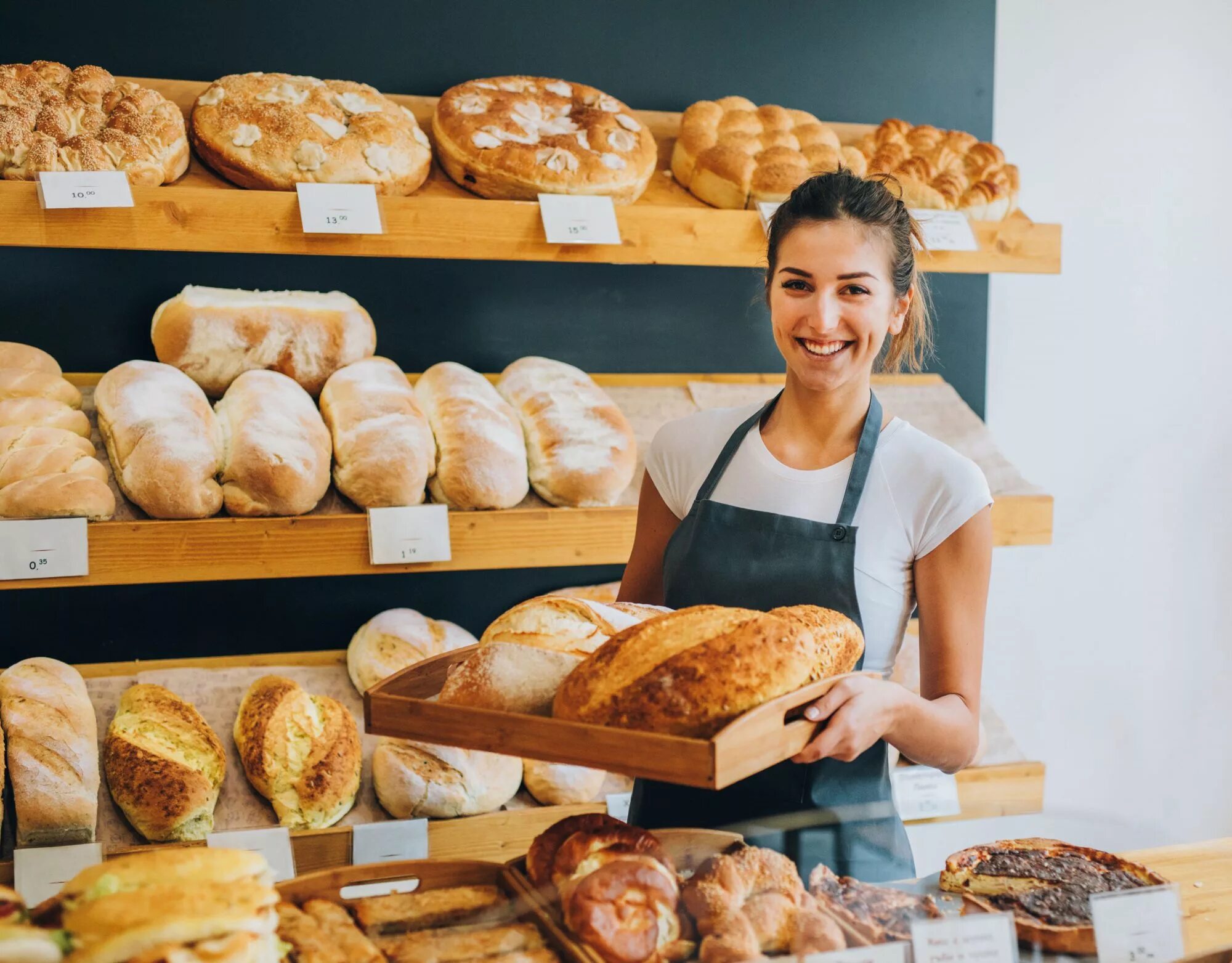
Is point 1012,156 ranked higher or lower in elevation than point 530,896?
higher

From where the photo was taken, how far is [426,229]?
1991 mm

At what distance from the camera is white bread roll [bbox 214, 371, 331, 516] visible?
1.90 metres

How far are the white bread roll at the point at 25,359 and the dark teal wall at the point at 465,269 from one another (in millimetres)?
205

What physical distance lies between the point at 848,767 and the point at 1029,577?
5.45 ft

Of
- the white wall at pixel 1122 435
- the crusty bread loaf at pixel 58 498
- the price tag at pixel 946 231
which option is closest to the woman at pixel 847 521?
the price tag at pixel 946 231

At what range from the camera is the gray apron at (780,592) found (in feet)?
4.83

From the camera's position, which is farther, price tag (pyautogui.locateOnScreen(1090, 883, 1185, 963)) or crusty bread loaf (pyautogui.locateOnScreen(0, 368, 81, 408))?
crusty bread loaf (pyautogui.locateOnScreen(0, 368, 81, 408))

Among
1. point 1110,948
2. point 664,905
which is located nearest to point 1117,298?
point 1110,948

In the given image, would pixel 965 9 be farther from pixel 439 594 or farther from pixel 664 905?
pixel 664 905

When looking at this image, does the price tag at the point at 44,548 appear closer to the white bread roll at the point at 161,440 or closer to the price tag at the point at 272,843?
the white bread roll at the point at 161,440

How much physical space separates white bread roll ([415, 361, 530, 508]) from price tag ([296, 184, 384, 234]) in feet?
1.24

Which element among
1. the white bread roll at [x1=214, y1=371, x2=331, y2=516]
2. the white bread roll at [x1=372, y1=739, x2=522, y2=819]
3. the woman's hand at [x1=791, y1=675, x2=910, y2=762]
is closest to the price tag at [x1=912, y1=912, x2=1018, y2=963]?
the woman's hand at [x1=791, y1=675, x2=910, y2=762]

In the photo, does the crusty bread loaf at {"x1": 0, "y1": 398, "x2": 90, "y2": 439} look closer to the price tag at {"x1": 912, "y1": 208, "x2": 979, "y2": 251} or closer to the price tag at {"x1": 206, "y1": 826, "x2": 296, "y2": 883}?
the price tag at {"x1": 206, "y1": 826, "x2": 296, "y2": 883}

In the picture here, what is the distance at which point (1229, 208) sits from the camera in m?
2.97
